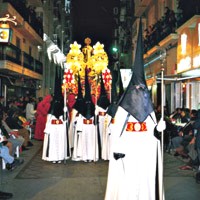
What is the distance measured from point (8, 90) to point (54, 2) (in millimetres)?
25890

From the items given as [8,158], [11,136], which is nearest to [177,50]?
[11,136]

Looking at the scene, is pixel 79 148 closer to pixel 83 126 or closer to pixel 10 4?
pixel 83 126

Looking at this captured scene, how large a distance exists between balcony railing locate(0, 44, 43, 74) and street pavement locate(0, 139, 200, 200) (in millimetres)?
11133

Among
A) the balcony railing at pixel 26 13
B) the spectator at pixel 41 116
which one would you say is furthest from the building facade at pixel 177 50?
the balcony railing at pixel 26 13

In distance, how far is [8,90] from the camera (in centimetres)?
2683

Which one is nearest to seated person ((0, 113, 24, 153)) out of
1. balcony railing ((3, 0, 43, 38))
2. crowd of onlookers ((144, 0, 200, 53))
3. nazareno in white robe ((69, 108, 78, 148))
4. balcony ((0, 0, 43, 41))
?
nazareno in white robe ((69, 108, 78, 148))

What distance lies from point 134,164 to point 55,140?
6.16m

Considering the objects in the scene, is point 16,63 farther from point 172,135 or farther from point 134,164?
point 134,164

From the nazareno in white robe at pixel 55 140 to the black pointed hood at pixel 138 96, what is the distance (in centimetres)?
629

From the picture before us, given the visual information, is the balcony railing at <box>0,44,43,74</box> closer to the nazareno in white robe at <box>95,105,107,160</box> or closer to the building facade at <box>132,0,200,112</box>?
the building facade at <box>132,0,200,112</box>

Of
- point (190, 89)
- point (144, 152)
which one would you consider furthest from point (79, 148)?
point (190, 89)

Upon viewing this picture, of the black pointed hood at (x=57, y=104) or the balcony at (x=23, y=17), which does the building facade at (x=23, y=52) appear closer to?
the balcony at (x=23, y=17)

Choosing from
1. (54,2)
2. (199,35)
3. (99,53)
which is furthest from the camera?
(54,2)

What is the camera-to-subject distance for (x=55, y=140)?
12.4m
